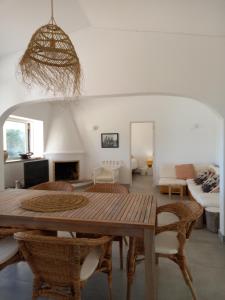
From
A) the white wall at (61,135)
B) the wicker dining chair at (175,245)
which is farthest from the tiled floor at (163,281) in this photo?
the white wall at (61,135)

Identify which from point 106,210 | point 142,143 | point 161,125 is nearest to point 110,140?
point 161,125

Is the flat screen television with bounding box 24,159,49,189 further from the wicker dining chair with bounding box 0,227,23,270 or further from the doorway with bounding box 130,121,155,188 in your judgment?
the doorway with bounding box 130,121,155,188

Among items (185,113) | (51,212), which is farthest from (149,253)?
(185,113)

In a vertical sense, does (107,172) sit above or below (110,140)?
below

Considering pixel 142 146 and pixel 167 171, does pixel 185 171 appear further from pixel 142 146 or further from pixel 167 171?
pixel 142 146

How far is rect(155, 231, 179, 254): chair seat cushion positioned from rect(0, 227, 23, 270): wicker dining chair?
3.81 feet

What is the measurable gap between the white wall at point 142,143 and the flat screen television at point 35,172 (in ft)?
14.8

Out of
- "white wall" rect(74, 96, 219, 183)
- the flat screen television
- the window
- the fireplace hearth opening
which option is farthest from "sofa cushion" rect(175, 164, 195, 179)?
the window

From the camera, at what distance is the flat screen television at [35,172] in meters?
5.20

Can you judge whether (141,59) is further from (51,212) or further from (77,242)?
(77,242)

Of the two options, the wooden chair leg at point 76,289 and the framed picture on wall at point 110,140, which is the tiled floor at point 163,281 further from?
the framed picture on wall at point 110,140

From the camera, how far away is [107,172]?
696 centimetres

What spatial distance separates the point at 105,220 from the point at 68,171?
5771 millimetres

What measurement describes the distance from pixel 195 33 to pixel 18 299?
350 cm
